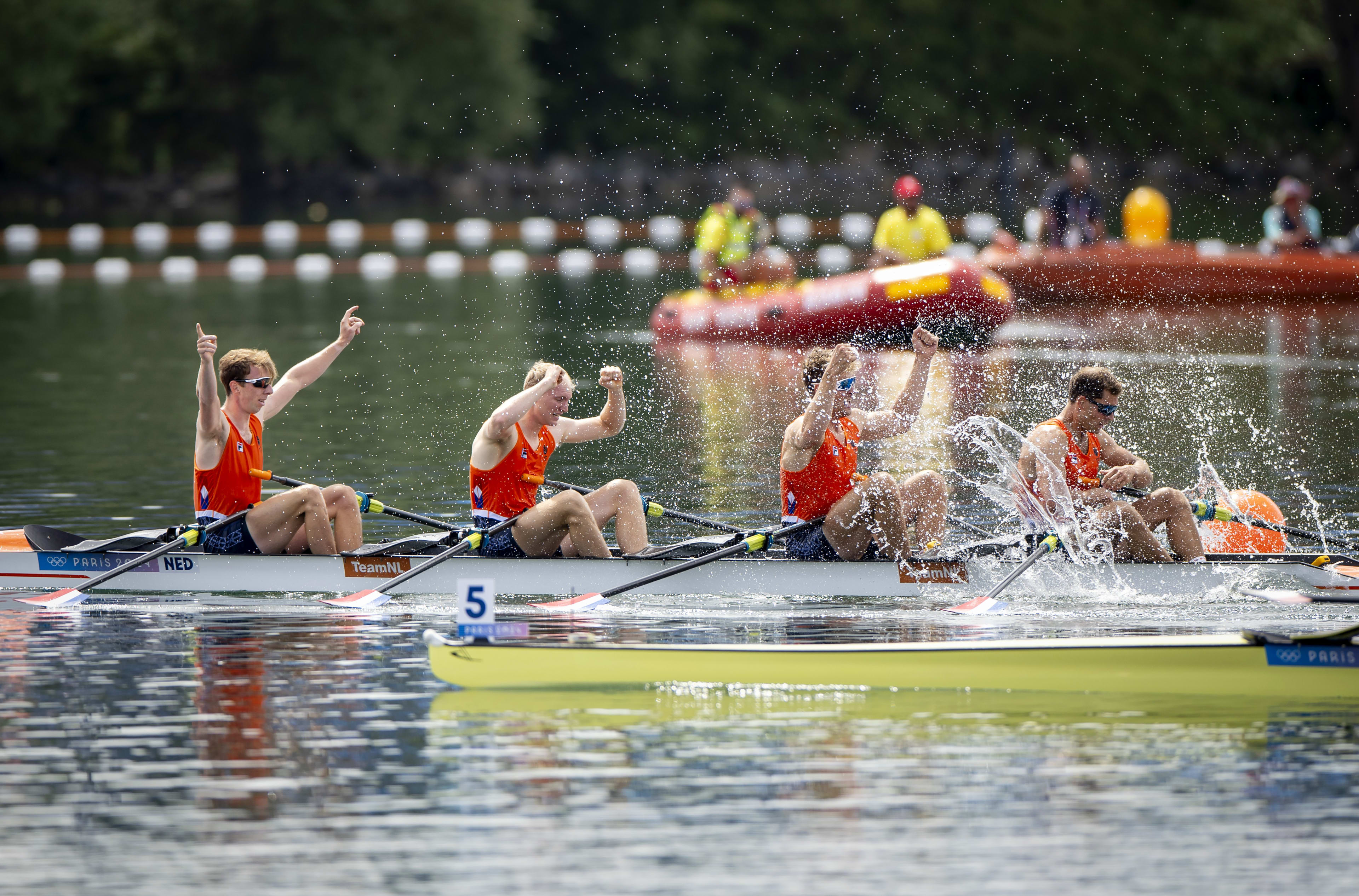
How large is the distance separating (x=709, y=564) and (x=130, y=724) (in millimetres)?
3411

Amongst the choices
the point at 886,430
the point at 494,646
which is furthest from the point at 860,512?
the point at 494,646

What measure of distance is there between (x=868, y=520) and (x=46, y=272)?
30264mm

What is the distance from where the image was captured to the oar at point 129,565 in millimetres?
10930

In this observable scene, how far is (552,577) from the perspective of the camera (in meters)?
10.9

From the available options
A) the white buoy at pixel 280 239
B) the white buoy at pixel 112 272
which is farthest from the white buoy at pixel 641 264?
the white buoy at pixel 112 272

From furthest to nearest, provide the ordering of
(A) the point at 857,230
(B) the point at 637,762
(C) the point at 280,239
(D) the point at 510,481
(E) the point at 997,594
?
(C) the point at 280,239 < (A) the point at 857,230 < (D) the point at 510,481 < (E) the point at 997,594 < (B) the point at 637,762

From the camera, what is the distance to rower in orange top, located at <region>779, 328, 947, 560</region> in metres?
10.5

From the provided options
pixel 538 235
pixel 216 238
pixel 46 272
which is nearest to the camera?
pixel 46 272

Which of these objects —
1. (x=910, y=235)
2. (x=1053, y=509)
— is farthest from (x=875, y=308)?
(x=1053, y=509)

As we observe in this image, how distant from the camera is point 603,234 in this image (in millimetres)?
45531

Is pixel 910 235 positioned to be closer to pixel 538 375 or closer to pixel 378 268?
pixel 538 375

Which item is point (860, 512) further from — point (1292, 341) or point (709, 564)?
point (1292, 341)

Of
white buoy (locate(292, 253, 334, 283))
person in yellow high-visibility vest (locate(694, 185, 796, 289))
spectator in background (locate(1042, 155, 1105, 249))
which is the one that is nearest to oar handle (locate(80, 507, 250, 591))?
person in yellow high-visibility vest (locate(694, 185, 796, 289))

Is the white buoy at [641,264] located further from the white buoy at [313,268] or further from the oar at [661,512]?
the oar at [661,512]
